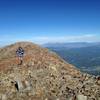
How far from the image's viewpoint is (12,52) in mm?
103875

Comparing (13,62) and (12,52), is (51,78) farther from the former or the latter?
(12,52)

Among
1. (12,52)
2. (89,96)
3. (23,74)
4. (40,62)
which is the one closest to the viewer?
(89,96)

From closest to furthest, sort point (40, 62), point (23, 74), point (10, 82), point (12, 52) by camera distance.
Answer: point (10, 82) → point (23, 74) → point (40, 62) → point (12, 52)

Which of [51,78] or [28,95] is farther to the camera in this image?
[51,78]

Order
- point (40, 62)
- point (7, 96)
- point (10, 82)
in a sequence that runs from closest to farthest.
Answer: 1. point (7, 96)
2. point (10, 82)
3. point (40, 62)

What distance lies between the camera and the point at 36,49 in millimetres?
107375

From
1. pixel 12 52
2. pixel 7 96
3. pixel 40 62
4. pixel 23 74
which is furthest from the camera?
pixel 12 52

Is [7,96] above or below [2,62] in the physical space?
below

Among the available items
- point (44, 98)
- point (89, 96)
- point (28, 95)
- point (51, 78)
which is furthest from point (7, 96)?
point (89, 96)

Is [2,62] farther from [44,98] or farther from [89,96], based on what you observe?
[89,96]

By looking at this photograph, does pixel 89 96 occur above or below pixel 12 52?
below

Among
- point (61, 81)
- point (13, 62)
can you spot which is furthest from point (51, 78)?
point (13, 62)

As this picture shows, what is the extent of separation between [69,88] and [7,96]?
15.1m

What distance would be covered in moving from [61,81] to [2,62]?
28.6 metres
